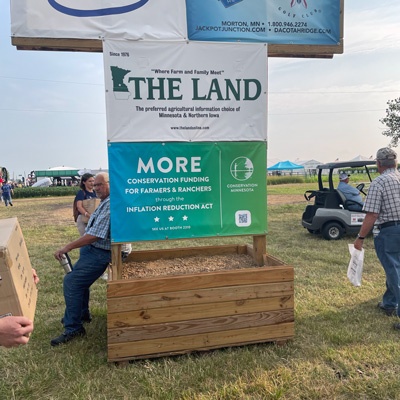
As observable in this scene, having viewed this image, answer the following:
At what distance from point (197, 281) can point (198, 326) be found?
1.27 feet

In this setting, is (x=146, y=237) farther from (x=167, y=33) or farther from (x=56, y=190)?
(x=56, y=190)

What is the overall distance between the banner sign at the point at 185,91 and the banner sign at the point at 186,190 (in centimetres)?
12

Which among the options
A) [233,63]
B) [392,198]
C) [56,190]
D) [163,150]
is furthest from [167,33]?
[56,190]

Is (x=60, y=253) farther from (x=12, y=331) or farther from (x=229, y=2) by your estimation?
(x=229, y=2)

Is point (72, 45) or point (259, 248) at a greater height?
point (72, 45)

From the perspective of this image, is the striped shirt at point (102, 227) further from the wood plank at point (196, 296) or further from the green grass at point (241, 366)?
the green grass at point (241, 366)

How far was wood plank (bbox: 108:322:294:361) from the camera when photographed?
3.02 m

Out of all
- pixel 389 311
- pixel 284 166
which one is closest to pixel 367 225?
pixel 389 311

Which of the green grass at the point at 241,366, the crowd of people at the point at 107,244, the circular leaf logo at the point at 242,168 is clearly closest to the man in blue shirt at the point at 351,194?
the green grass at the point at 241,366

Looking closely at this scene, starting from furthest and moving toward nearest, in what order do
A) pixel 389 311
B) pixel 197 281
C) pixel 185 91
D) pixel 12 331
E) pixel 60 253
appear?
pixel 389 311
pixel 60 253
pixel 185 91
pixel 197 281
pixel 12 331

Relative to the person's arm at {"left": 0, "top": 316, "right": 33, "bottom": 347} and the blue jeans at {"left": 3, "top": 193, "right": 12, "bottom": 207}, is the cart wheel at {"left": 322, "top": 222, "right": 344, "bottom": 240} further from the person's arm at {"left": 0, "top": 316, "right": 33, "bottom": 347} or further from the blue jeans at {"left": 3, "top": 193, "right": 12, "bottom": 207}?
the blue jeans at {"left": 3, "top": 193, "right": 12, "bottom": 207}

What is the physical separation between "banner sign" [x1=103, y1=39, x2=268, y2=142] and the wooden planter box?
1287 millimetres

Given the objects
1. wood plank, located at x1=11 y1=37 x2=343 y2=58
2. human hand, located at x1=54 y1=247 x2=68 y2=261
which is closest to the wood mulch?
human hand, located at x1=54 y1=247 x2=68 y2=261

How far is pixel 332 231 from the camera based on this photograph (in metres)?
8.33
